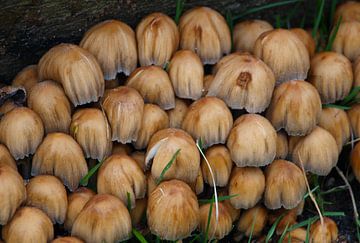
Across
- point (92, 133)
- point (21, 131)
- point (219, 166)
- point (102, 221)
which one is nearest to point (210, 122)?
point (219, 166)

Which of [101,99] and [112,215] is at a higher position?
[101,99]

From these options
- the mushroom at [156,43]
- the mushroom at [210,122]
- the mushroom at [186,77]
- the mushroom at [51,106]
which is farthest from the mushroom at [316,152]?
the mushroom at [51,106]

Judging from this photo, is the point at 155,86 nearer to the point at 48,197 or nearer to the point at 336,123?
the point at 48,197

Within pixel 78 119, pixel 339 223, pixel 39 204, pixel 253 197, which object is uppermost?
pixel 78 119

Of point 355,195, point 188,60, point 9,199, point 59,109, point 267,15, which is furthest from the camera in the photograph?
point 267,15

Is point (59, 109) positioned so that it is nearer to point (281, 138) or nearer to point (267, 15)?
point (281, 138)

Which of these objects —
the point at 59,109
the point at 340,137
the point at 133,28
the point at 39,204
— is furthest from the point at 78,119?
the point at 340,137
